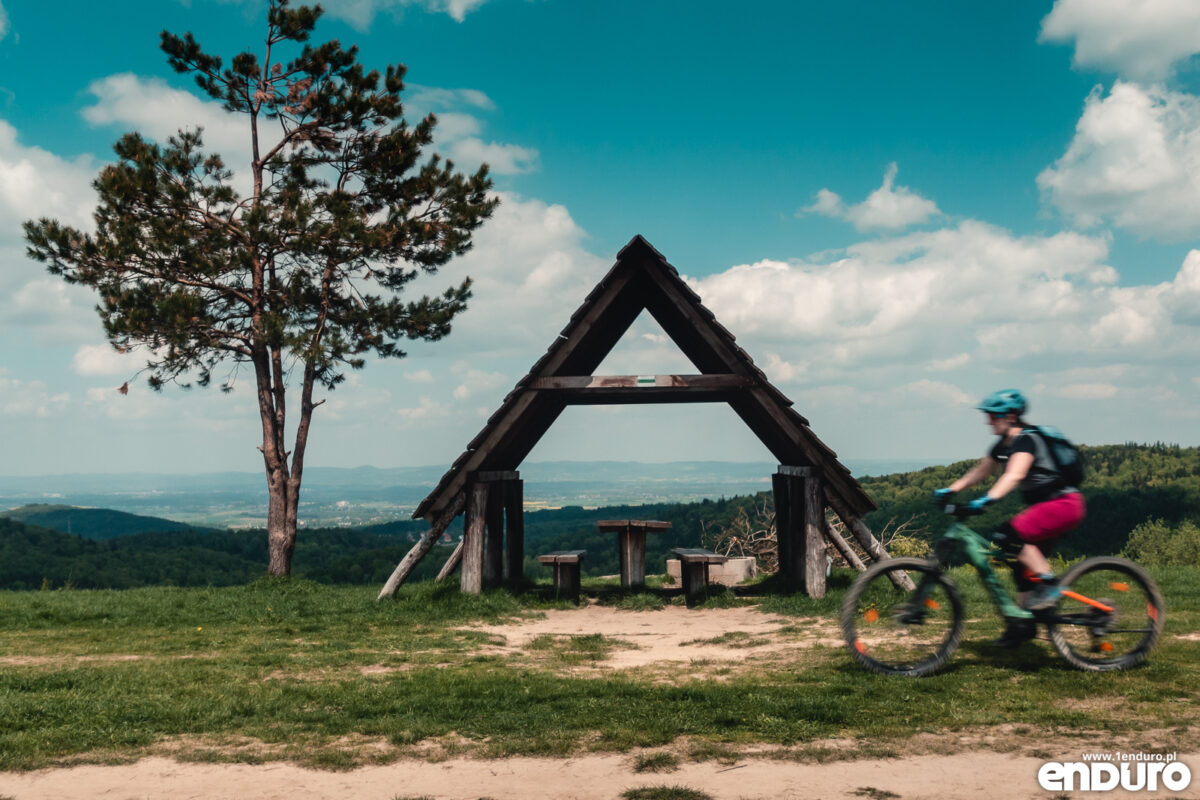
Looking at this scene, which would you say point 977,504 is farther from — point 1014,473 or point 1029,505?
point 1029,505

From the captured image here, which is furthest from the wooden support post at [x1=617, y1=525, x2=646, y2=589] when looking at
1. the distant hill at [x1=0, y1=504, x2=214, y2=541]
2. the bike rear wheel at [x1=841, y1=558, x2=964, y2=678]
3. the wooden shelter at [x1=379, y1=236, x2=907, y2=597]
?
the distant hill at [x1=0, y1=504, x2=214, y2=541]

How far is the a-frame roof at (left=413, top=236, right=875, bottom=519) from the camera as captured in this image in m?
11.7

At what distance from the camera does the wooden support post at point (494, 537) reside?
13.3m

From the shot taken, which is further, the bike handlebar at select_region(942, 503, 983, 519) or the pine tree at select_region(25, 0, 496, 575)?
the pine tree at select_region(25, 0, 496, 575)

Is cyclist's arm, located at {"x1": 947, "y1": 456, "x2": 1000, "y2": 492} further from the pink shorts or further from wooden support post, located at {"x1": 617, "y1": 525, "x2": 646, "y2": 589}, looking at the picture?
wooden support post, located at {"x1": 617, "y1": 525, "x2": 646, "y2": 589}

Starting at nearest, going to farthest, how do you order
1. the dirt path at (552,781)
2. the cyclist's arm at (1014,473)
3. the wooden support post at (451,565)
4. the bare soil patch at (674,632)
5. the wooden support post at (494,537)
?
the dirt path at (552,781), the cyclist's arm at (1014,473), the bare soil patch at (674,632), the wooden support post at (451,565), the wooden support post at (494,537)

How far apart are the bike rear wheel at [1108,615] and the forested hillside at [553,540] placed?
14.0m

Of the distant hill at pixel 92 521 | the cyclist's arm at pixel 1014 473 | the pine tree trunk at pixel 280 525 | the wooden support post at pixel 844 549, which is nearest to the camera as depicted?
the cyclist's arm at pixel 1014 473

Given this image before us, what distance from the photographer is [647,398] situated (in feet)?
45.0

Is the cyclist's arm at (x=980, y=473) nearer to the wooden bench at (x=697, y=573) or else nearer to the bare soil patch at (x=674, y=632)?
the bare soil patch at (x=674, y=632)

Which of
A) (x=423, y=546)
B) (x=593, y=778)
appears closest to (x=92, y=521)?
(x=423, y=546)

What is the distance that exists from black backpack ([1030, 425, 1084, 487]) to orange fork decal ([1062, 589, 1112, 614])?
81cm

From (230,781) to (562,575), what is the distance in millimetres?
8457

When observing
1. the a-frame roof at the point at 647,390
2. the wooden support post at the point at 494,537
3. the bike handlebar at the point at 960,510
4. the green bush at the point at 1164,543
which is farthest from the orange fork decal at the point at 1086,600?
the green bush at the point at 1164,543
